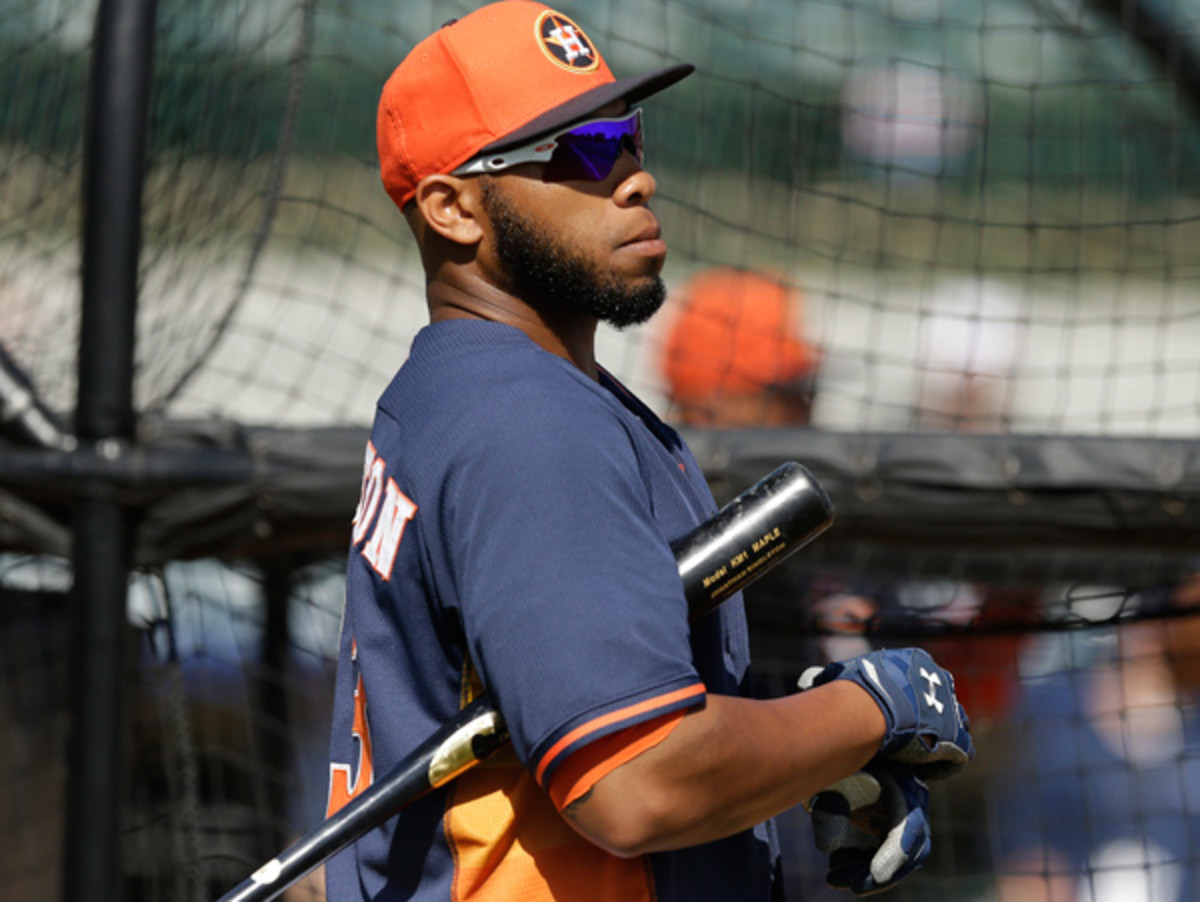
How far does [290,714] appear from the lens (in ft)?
9.89

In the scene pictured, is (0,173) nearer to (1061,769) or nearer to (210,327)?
(210,327)

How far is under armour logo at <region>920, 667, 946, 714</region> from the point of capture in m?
1.37

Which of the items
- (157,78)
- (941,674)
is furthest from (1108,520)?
(157,78)

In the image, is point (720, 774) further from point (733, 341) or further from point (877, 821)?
point (733, 341)

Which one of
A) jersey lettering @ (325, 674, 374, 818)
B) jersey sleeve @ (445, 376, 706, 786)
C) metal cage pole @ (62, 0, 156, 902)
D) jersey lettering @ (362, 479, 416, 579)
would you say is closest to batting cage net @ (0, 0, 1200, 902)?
metal cage pole @ (62, 0, 156, 902)

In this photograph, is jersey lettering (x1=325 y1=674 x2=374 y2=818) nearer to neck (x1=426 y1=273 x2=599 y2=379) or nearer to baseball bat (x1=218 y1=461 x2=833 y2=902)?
baseball bat (x1=218 y1=461 x2=833 y2=902)

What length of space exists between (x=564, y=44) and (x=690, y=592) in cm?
56

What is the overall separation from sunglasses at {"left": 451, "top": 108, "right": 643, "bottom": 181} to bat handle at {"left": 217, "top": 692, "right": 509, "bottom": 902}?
503mm

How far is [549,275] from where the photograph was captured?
142 cm

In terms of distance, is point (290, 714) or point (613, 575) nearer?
point (613, 575)

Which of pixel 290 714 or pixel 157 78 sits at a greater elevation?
pixel 157 78

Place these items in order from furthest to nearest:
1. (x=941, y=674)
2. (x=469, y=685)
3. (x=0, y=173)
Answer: (x=0, y=173), (x=941, y=674), (x=469, y=685)

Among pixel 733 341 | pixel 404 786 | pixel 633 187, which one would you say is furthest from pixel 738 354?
pixel 404 786

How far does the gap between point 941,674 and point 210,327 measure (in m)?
1.68
